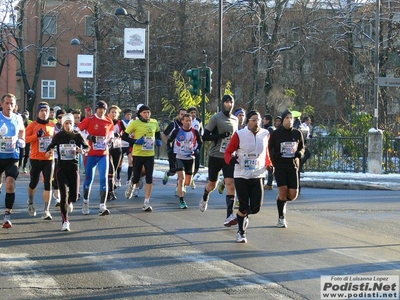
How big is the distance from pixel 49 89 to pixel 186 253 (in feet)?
205

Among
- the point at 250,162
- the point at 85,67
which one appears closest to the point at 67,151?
the point at 250,162

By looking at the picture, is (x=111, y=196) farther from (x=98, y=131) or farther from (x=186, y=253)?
(x=186, y=253)

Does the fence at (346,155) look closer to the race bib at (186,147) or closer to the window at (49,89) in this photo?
the race bib at (186,147)

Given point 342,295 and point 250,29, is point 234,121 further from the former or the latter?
point 250,29

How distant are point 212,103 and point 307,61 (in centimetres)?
686

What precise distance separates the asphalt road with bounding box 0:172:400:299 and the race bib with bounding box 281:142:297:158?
1.15 metres

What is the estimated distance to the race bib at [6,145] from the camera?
1149 centimetres

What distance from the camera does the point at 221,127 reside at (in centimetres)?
1245

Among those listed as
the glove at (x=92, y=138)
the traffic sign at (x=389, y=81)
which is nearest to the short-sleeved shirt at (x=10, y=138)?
the glove at (x=92, y=138)

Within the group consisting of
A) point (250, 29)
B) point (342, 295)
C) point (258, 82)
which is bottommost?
point (342, 295)

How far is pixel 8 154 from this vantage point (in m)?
11.6

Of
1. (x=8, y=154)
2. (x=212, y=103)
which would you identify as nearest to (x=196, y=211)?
(x=8, y=154)

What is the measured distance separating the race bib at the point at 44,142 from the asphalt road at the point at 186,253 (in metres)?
1.17

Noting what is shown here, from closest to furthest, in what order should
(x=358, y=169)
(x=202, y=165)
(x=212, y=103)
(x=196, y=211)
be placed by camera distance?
(x=196, y=211) → (x=358, y=169) → (x=202, y=165) → (x=212, y=103)
